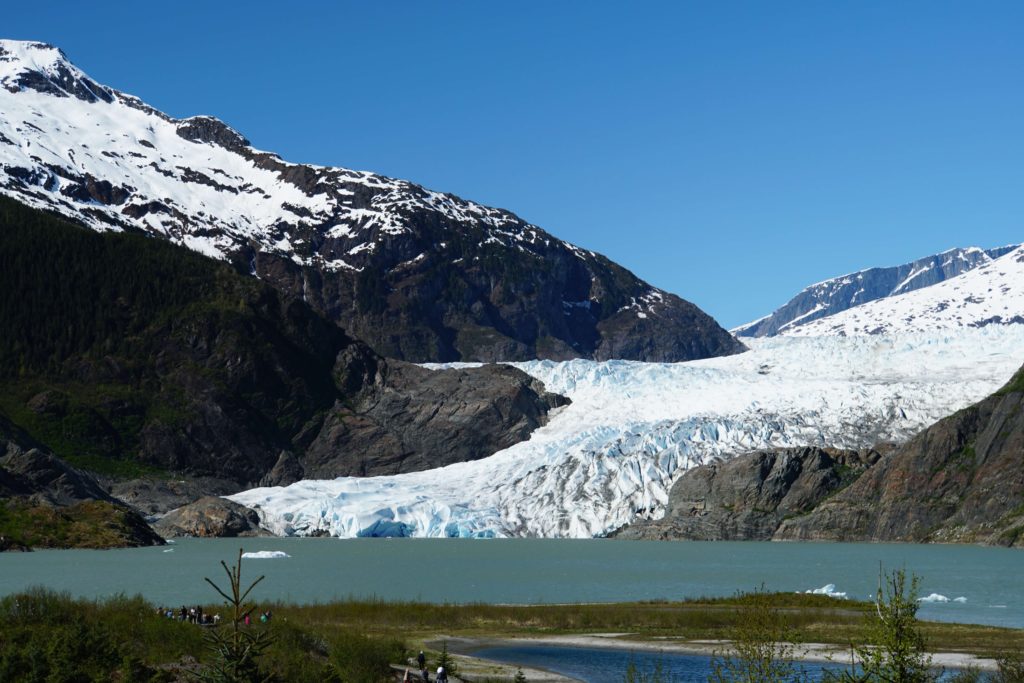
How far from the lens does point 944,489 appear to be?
168 m

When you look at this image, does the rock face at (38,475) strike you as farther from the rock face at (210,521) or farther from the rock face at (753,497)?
the rock face at (753,497)

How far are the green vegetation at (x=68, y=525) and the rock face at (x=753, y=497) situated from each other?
66347mm

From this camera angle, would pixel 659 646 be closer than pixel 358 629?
Yes

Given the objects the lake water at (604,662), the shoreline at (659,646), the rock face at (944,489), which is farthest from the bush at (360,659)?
the rock face at (944,489)

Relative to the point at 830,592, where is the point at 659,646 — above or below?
below

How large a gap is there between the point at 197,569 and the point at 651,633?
53845mm

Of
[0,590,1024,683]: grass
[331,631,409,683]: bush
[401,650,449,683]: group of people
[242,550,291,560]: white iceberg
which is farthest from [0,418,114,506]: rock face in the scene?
[401,650,449,683]: group of people

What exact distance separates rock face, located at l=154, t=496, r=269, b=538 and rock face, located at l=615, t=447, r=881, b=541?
52.6m

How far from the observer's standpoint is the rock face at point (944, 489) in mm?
161250

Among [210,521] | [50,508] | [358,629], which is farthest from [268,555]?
[358,629]

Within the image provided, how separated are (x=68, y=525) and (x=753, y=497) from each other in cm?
8688

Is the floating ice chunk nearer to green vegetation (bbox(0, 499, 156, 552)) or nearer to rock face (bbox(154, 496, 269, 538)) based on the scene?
green vegetation (bbox(0, 499, 156, 552))

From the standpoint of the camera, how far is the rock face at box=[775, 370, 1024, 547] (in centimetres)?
16125

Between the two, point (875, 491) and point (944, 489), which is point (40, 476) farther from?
point (944, 489)
